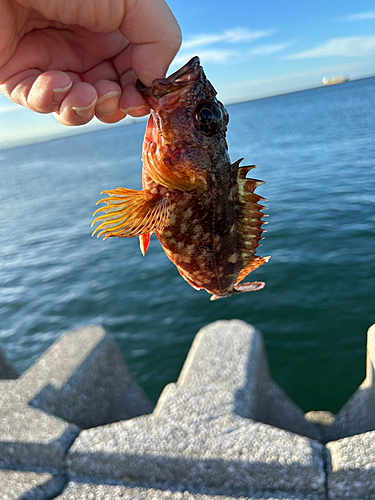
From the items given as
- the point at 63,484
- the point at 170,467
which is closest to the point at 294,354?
the point at 170,467

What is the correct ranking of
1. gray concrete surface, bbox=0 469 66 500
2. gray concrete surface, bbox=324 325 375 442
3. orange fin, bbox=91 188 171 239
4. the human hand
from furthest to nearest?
1. gray concrete surface, bbox=324 325 375 442
2. gray concrete surface, bbox=0 469 66 500
3. the human hand
4. orange fin, bbox=91 188 171 239

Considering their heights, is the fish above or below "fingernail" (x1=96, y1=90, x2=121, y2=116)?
below

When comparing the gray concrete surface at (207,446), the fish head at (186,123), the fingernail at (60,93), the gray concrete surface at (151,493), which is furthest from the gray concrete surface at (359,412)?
the fingernail at (60,93)

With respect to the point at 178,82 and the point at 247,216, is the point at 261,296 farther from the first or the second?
the point at 178,82

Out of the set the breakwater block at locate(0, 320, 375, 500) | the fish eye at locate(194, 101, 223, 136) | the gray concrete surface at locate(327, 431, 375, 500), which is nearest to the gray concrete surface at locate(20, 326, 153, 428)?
the breakwater block at locate(0, 320, 375, 500)

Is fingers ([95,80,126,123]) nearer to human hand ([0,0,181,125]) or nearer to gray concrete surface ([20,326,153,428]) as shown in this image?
human hand ([0,0,181,125])

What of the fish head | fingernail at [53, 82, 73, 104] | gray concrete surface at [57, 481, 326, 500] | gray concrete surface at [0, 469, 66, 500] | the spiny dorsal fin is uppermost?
fingernail at [53, 82, 73, 104]

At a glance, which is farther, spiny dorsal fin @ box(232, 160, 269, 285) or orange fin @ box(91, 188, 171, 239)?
spiny dorsal fin @ box(232, 160, 269, 285)
